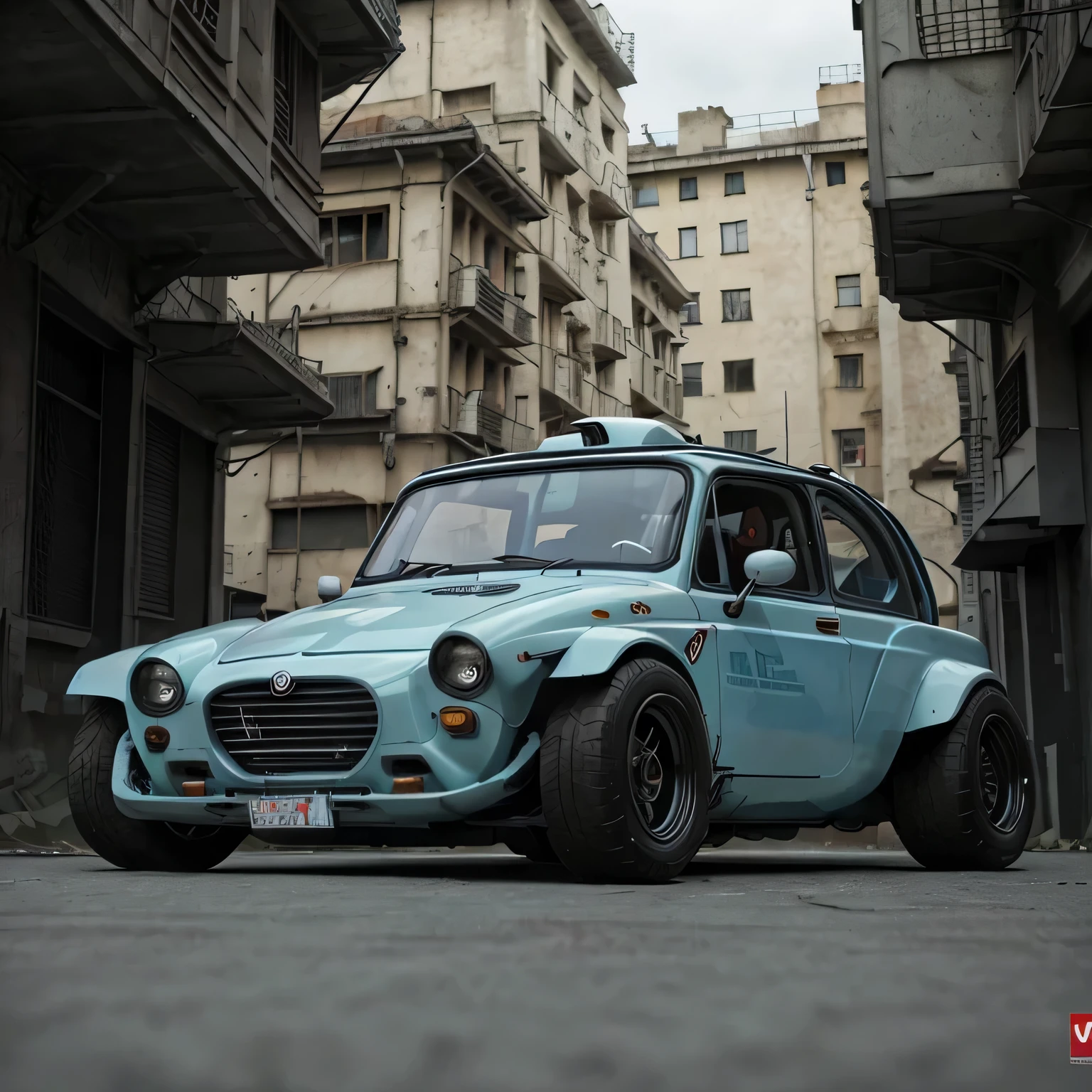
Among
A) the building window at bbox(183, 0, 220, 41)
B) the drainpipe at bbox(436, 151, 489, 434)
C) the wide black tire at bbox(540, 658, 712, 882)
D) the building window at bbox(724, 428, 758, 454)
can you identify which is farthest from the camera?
Result: the building window at bbox(724, 428, 758, 454)

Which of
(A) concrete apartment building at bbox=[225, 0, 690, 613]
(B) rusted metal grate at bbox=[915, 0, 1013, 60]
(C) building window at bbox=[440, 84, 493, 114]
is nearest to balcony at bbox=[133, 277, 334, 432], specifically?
(B) rusted metal grate at bbox=[915, 0, 1013, 60]

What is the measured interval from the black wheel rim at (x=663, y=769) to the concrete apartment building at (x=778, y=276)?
162 ft

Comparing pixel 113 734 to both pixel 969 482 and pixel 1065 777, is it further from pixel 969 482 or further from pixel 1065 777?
pixel 969 482

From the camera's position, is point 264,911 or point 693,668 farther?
point 693,668

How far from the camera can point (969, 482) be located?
26.7m

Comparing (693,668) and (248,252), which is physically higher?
(248,252)

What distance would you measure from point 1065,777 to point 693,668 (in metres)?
13.8

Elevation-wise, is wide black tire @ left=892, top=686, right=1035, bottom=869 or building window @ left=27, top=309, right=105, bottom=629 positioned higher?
building window @ left=27, top=309, right=105, bottom=629

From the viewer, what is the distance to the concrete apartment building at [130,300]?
12.5 m

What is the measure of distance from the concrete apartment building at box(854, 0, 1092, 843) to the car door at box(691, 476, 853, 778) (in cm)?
589

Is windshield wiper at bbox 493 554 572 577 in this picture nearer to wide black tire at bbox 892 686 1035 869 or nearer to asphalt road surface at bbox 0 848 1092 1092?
wide black tire at bbox 892 686 1035 869

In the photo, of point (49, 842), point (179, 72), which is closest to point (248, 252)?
point (179, 72)

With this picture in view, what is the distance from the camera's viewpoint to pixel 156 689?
6441mm

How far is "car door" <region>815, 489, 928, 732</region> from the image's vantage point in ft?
25.1
